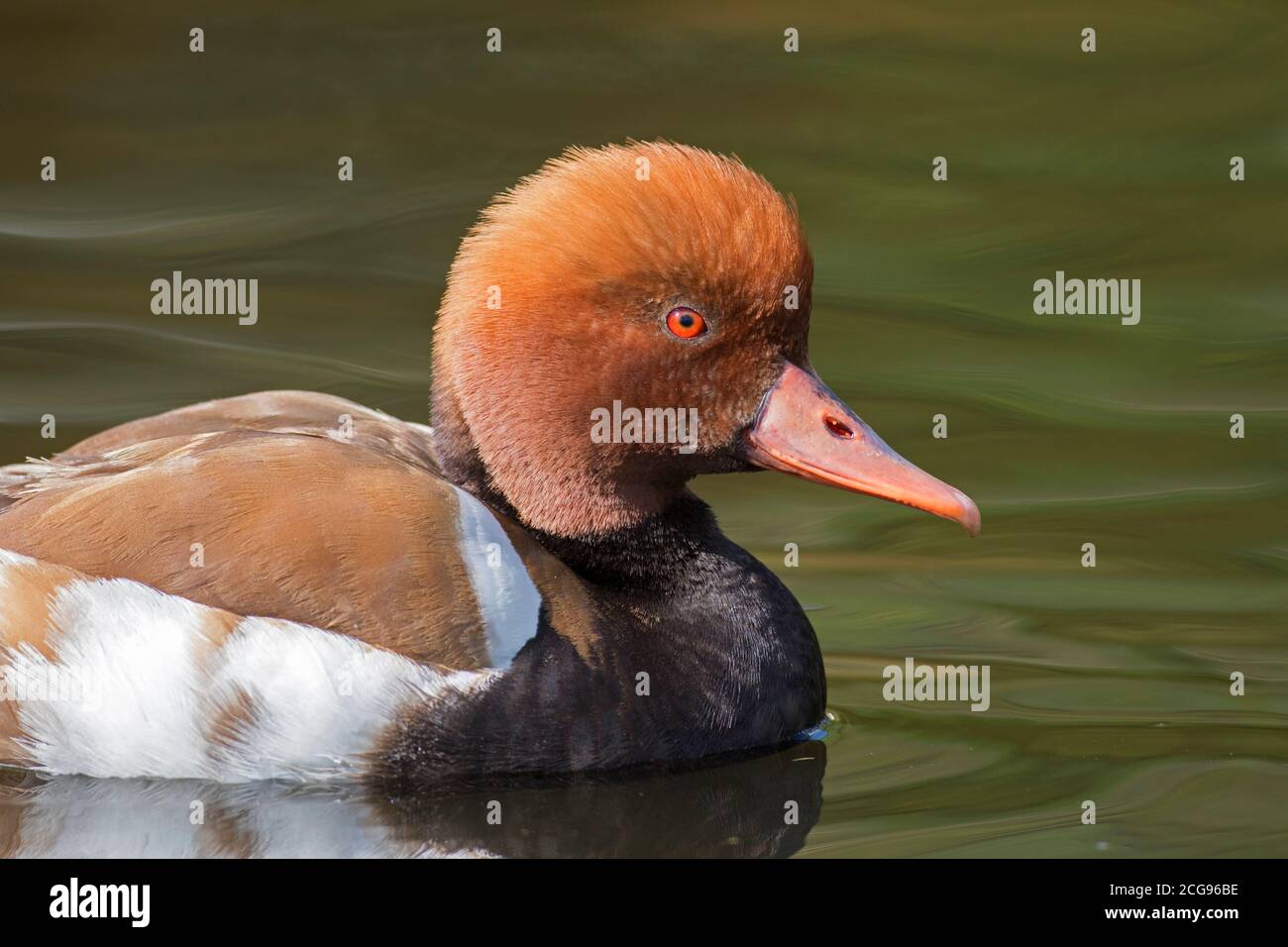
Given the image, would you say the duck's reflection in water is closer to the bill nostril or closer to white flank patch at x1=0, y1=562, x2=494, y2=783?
white flank patch at x1=0, y1=562, x2=494, y2=783

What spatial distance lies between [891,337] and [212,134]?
359 centimetres

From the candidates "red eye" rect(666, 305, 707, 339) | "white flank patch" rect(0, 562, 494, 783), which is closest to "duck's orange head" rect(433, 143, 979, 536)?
"red eye" rect(666, 305, 707, 339)

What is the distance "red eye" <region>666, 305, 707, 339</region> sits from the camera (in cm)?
562

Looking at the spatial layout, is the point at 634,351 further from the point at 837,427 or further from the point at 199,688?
the point at 199,688

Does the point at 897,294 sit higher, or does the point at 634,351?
the point at 897,294

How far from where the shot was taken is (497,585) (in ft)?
18.0

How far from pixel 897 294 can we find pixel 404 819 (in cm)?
454

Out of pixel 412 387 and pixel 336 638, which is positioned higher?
pixel 412 387

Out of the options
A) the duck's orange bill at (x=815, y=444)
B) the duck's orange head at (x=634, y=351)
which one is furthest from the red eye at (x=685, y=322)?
the duck's orange bill at (x=815, y=444)

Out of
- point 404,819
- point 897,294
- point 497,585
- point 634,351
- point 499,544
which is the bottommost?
point 404,819

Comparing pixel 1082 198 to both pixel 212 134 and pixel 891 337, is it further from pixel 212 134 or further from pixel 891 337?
pixel 212 134

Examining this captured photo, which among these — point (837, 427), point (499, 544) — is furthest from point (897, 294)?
point (499, 544)

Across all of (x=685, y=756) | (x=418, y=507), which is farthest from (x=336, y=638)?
(x=685, y=756)
